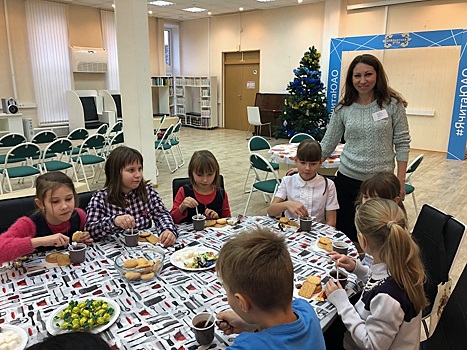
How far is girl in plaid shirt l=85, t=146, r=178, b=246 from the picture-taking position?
6.31ft

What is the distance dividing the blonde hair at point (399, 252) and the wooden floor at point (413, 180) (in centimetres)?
205

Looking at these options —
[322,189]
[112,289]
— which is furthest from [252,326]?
[322,189]

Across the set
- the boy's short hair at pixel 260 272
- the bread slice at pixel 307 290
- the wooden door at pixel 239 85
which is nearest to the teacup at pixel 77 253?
the boy's short hair at pixel 260 272

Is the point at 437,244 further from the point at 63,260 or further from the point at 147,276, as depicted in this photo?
the point at 63,260

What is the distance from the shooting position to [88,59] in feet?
33.0

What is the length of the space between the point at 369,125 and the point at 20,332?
2.12m

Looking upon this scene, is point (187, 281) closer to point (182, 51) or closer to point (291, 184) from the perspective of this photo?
point (291, 184)

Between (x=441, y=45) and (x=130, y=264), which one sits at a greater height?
(x=441, y=45)

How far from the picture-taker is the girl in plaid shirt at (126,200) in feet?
6.31

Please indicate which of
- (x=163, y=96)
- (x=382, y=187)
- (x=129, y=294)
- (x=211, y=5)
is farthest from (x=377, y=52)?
(x=129, y=294)

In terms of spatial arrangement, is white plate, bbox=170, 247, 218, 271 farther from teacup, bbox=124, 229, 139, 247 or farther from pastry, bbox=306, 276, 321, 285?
pastry, bbox=306, 276, 321, 285

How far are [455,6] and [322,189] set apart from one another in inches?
304

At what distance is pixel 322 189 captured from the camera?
90.6 inches

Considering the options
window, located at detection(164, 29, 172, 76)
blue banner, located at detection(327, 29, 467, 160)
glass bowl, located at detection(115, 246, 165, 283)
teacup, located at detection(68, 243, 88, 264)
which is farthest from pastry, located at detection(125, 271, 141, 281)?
window, located at detection(164, 29, 172, 76)
